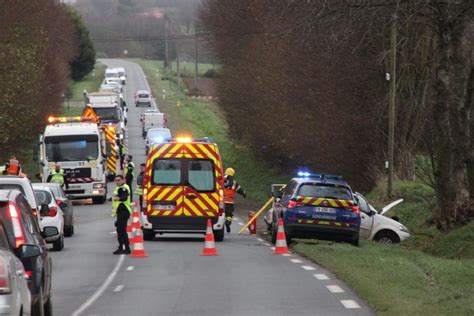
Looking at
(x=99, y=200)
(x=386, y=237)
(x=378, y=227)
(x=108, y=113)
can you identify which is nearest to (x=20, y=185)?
(x=378, y=227)

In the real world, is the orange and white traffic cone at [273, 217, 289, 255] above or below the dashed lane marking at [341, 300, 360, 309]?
below

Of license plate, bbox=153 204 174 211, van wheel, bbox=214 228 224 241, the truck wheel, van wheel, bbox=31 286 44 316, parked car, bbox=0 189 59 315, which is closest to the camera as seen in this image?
parked car, bbox=0 189 59 315

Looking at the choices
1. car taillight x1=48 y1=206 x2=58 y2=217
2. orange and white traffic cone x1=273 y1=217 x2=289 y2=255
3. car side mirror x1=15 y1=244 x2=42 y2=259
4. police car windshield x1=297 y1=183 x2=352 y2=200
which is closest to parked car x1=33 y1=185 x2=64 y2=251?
car taillight x1=48 y1=206 x2=58 y2=217

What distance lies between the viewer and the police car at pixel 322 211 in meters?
28.4

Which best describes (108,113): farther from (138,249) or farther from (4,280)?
(4,280)

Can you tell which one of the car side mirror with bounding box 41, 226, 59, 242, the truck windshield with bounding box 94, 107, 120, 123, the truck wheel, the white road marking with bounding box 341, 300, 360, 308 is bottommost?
the truck wheel

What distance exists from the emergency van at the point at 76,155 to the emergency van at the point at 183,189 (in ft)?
58.6

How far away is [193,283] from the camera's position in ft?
65.2

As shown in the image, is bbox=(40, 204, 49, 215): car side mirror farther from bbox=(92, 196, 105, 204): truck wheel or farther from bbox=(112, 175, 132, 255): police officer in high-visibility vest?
bbox=(92, 196, 105, 204): truck wheel

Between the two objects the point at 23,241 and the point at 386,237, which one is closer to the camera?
the point at 23,241

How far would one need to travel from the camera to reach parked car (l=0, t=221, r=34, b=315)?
379 inches

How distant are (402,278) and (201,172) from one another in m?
13.4

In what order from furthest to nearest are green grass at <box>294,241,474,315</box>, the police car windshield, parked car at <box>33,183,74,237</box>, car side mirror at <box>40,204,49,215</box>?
parked car at <box>33,183,74,237</box> → the police car windshield → car side mirror at <box>40,204,49,215</box> → green grass at <box>294,241,474,315</box>

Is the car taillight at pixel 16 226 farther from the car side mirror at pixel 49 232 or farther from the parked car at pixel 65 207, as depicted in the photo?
the parked car at pixel 65 207
